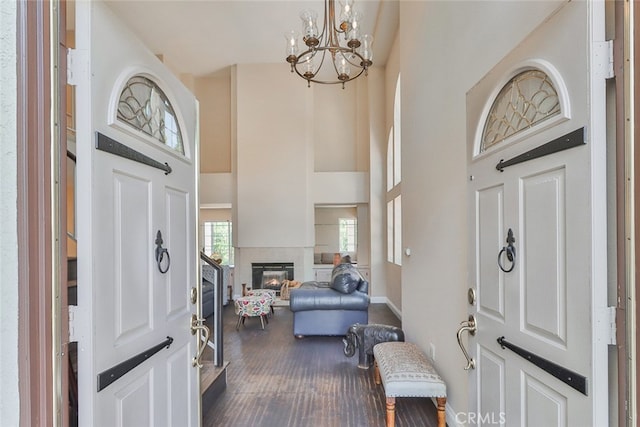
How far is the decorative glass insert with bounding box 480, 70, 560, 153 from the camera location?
1218 millimetres

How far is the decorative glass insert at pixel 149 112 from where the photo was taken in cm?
129

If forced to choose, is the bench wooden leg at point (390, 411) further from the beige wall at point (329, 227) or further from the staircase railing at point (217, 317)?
the beige wall at point (329, 227)

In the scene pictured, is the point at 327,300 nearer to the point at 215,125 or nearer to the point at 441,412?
the point at 441,412

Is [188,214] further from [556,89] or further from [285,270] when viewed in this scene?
[285,270]

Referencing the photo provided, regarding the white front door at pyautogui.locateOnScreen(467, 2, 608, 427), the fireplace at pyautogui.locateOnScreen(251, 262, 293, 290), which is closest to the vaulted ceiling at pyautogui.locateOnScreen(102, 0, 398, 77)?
the fireplace at pyautogui.locateOnScreen(251, 262, 293, 290)

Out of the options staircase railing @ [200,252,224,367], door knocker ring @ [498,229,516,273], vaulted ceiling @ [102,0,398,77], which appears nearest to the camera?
door knocker ring @ [498,229,516,273]

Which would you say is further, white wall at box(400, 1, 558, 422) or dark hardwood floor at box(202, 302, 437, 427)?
dark hardwood floor at box(202, 302, 437, 427)

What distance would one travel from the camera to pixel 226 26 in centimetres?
602

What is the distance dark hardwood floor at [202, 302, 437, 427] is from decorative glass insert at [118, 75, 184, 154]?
6.93 ft

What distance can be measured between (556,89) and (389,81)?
6.00 metres

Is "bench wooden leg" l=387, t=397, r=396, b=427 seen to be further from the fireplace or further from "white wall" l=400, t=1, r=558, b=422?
the fireplace

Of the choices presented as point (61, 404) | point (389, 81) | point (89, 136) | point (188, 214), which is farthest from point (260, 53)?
point (61, 404)

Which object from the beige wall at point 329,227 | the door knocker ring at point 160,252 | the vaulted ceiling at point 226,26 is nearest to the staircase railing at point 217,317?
the door knocker ring at point 160,252

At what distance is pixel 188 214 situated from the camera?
1.79 meters
